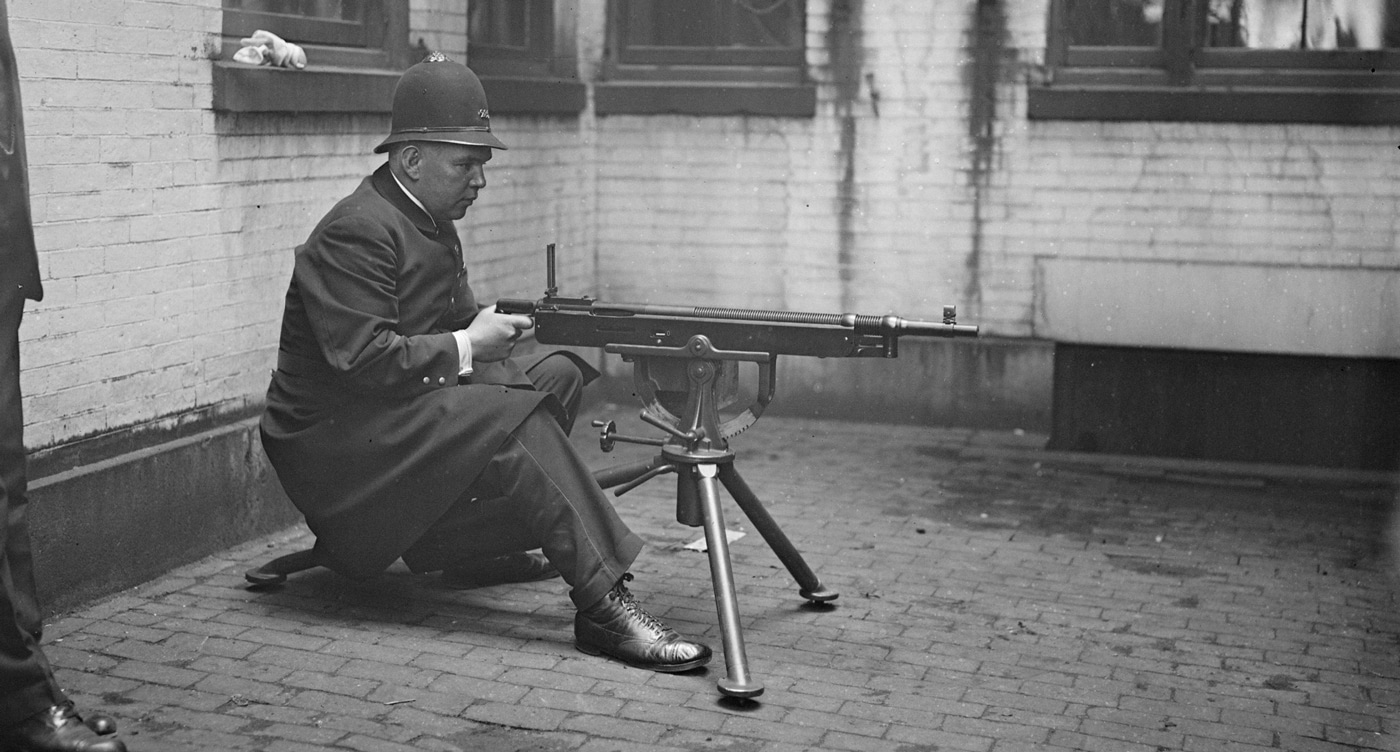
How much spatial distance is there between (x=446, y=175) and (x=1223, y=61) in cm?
513

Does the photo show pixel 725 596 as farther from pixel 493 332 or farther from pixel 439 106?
pixel 439 106

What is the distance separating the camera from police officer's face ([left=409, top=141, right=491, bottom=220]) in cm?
547

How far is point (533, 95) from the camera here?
893 centimetres

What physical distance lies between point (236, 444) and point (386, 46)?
7.04 ft

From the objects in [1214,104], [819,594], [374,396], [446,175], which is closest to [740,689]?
[819,594]

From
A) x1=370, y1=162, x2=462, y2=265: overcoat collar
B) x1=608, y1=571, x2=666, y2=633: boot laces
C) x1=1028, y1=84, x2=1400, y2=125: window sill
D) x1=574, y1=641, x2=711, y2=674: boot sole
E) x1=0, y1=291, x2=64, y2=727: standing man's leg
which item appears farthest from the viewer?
x1=1028, y1=84, x2=1400, y2=125: window sill

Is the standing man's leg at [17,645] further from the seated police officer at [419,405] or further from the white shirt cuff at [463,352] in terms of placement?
the white shirt cuff at [463,352]

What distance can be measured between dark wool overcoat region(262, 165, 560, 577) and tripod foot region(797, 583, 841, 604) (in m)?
1.19

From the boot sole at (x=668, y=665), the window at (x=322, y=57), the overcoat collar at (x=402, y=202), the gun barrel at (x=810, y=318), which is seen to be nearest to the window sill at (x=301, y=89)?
the window at (x=322, y=57)

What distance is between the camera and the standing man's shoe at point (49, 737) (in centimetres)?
411

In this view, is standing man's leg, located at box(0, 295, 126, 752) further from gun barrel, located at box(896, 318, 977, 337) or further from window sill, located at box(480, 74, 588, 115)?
window sill, located at box(480, 74, 588, 115)

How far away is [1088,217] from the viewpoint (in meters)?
8.98

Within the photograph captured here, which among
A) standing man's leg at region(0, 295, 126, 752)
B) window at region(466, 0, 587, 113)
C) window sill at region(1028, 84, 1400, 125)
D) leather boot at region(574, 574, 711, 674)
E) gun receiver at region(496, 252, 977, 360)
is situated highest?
window at region(466, 0, 587, 113)

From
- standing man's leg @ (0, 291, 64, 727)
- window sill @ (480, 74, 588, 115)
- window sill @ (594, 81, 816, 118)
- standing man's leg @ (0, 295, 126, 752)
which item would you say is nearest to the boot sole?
standing man's leg @ (0, 295, 126, 752)
